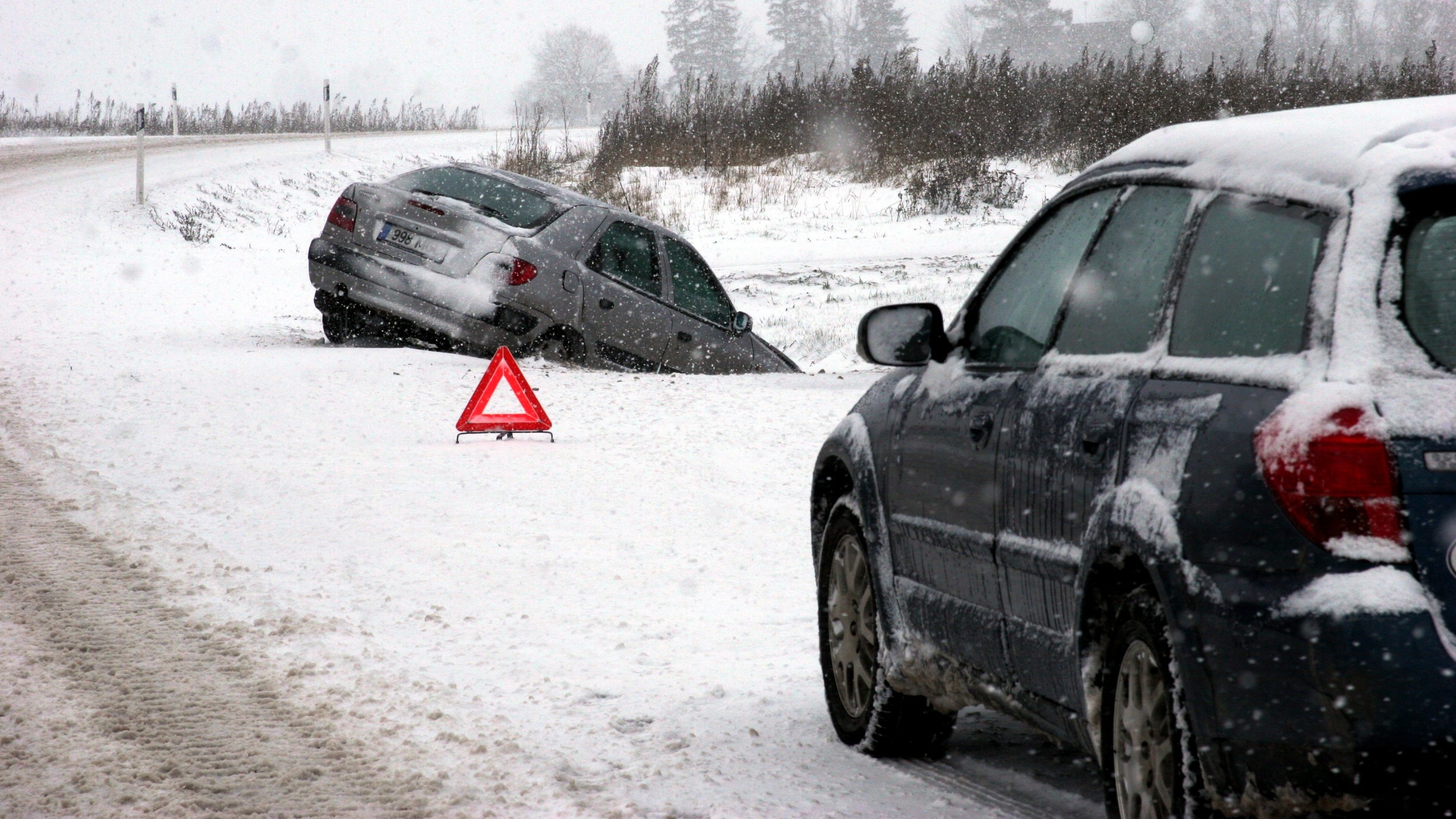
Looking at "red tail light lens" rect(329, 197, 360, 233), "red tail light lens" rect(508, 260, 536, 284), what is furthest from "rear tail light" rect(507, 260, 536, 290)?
"red tail light lens" rect(329, 197, 360, 233)

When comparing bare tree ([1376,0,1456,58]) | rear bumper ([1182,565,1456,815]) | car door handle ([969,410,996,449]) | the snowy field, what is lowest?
the snowy field

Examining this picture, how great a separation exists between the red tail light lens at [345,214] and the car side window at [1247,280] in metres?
10.1

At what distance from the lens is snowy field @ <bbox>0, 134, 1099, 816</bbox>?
14.2ft

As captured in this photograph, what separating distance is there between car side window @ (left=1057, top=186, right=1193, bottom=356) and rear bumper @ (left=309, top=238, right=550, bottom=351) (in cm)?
885

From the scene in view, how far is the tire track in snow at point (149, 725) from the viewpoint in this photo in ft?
13.3

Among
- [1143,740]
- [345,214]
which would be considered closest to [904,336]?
[1143,740]

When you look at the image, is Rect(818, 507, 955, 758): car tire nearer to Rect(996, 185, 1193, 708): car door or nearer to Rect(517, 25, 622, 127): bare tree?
Rect(996, 185, 1193, 708): car door

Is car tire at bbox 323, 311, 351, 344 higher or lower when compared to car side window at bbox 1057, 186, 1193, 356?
lower

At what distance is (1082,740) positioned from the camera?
11.2ft

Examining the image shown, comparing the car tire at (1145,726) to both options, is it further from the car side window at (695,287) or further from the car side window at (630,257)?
the car side window at (695,287)

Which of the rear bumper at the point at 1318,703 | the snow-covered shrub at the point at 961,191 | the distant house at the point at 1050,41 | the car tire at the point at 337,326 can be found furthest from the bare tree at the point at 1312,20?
the rear bumper at the point at 1318,703

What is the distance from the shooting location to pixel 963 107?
27.8 metres

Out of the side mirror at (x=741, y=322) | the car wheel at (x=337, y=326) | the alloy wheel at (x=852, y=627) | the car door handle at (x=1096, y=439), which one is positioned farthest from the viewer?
the car wheel at (x=337, y=326)

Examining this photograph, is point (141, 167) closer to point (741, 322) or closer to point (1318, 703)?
point (741, 322)
